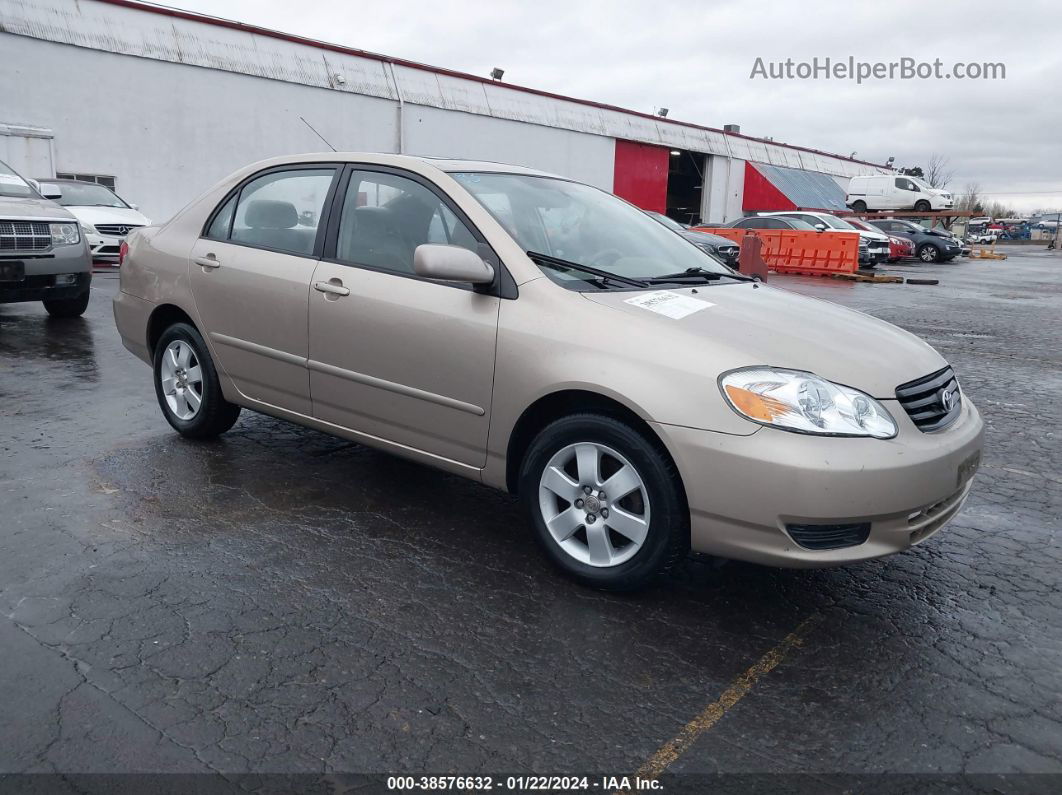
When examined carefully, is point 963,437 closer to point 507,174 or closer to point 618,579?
point 618,579

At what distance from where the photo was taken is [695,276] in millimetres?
4090

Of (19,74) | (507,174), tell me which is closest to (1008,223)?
(19,74)

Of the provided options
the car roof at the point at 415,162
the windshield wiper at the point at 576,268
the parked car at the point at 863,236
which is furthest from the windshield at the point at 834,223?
the windshield wiper at the point at 576,268

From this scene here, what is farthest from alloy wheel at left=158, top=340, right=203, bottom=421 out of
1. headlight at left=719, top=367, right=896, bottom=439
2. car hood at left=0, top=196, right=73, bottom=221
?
car hood at left=0, top=196, right=73, bottom=221

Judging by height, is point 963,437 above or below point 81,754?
above

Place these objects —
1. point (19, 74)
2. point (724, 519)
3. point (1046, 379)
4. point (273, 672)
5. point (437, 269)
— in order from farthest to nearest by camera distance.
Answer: point (19, 74) < point (1046, 379) < point (437, 269) < point (724, 519) < point (273, 672)

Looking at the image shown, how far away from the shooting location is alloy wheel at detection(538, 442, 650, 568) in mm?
3225

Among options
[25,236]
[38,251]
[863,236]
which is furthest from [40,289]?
[863,236]

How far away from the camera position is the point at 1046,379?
797cm

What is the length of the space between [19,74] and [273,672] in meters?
20.0

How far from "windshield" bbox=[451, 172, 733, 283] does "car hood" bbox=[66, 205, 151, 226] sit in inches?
465

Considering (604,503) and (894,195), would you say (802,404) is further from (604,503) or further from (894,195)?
(894,195)

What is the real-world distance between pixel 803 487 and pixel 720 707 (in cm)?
76

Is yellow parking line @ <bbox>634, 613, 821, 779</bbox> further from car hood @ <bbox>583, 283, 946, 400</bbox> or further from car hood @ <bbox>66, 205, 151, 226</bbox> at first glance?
car hood @ <bbox>66, 205, 151, 226</bbox>
